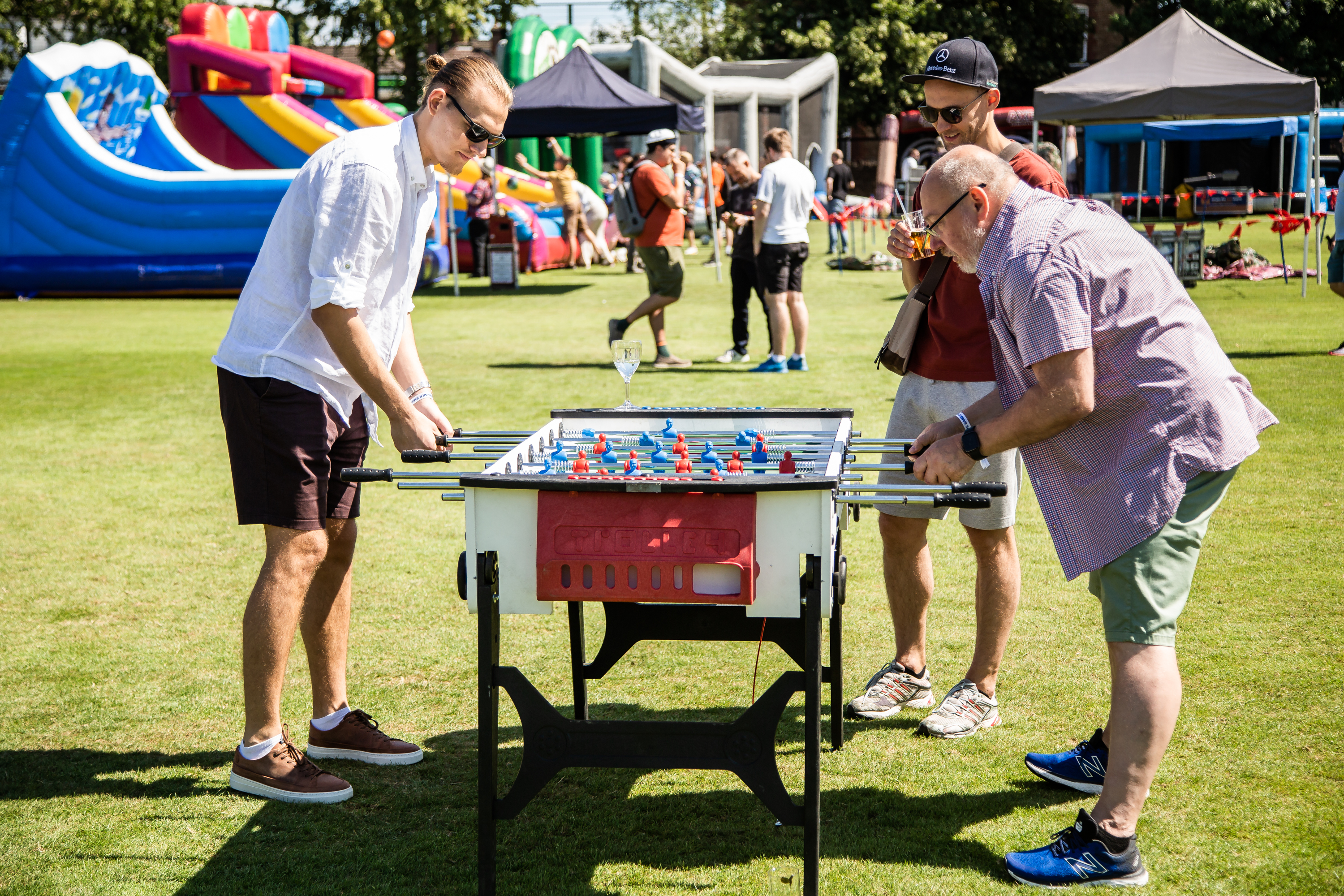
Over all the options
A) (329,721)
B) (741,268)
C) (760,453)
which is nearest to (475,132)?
(760,453)

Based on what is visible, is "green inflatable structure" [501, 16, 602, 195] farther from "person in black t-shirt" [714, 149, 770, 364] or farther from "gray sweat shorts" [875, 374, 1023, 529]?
"gray sweat shorts" [875, 374, 1023, 529]

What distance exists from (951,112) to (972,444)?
4.45 feet

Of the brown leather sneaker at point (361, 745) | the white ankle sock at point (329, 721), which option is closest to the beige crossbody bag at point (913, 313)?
the brown leather sneaker at point (361, 745)

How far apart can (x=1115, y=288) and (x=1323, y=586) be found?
9.39 ft

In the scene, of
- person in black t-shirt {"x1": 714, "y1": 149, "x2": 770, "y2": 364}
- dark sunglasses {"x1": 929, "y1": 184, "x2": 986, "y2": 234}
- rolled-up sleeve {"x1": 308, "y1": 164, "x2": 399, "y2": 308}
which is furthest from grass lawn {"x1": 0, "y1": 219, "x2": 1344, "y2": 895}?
person in black t-shirt {"x1": 714, "y1": 149, "x2": 770, "y2": 364}

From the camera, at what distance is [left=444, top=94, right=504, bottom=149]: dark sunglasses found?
3.28 m

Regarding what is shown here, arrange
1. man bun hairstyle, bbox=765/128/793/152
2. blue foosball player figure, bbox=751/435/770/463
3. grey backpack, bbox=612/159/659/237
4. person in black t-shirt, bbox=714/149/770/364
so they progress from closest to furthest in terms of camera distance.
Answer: blue foosball player figure, bbox=751/435/770/463
man bun hairstyle, bbox=765/128/793/152
grey backpack, bbox=612/159/659/237
person in black t-shirt, bbox=714/149/770/364

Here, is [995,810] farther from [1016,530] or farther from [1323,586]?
[1016,530]

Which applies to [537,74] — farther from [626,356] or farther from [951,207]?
[951,207]

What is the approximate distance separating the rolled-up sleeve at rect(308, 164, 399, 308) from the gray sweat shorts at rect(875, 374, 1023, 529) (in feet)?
5.74

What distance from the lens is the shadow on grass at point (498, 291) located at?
17.4m

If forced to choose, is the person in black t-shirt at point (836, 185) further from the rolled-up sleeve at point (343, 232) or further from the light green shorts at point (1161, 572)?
the light green shorts at point (1161, 572)

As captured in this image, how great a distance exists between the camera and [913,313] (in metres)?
3.79

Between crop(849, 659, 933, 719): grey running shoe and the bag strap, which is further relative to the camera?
crop(849, 659, 933, 719): grey running shoe
